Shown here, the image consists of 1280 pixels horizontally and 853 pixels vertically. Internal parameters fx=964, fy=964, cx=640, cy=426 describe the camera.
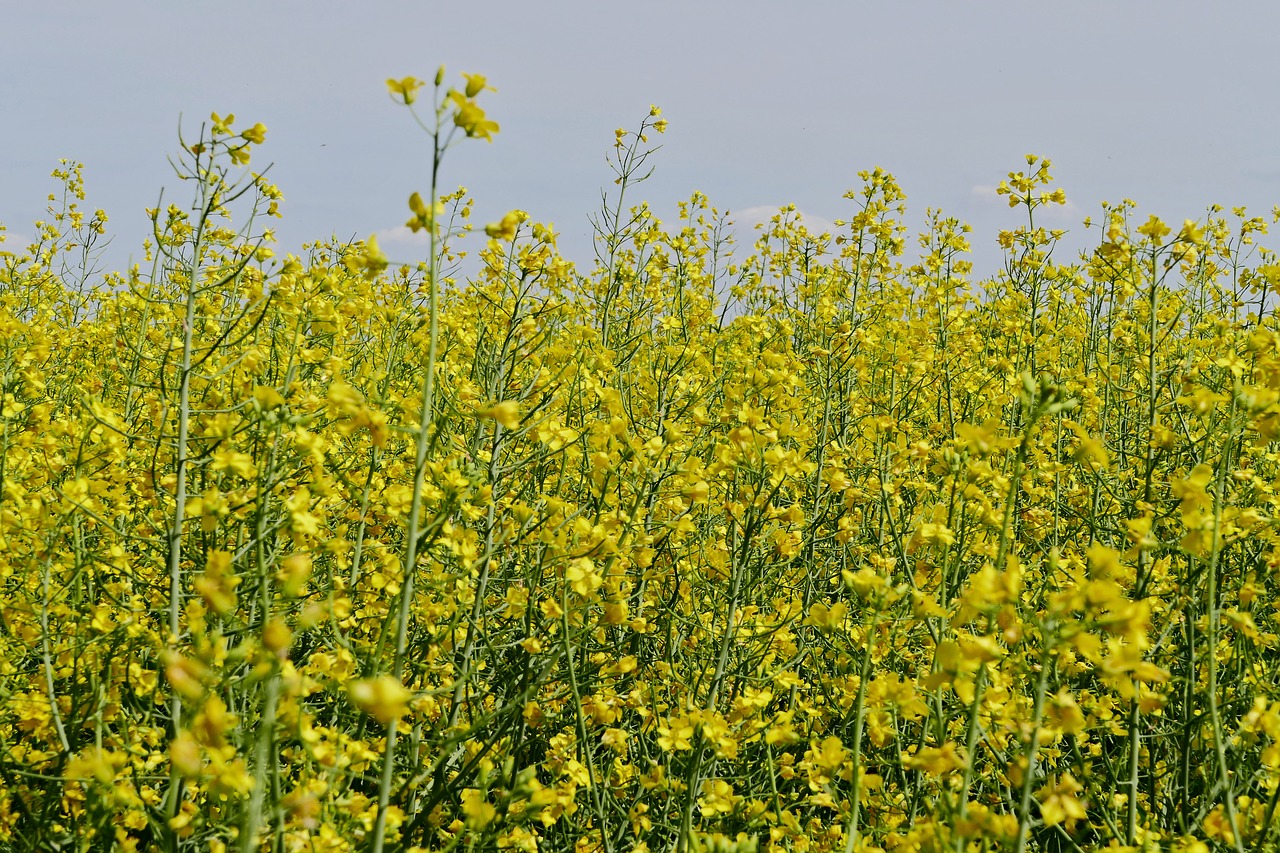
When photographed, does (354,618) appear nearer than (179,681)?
No

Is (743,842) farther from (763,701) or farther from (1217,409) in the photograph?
(1217,409)

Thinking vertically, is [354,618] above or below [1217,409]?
below

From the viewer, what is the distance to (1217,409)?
3533 mm

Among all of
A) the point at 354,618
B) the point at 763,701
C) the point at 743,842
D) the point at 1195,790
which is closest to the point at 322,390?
the point at 354,618

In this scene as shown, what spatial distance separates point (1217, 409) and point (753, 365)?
67.6 inches

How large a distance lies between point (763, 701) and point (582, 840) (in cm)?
57

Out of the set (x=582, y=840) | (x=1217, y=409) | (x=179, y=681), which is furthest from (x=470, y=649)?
(x=1217, y=409)

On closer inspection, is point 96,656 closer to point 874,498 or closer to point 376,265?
point 376,265

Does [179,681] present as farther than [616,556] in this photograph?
No

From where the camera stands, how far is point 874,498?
2.80 meters

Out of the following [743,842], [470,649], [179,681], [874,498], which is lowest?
[743,842]

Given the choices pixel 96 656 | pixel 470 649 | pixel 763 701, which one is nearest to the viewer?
pixel 763 701

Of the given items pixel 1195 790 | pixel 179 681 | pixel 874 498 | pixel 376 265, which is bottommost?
pixel 1195 790

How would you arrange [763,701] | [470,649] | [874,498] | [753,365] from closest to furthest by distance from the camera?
[763,701]
[470,649]
[874,498]
[753,365]
